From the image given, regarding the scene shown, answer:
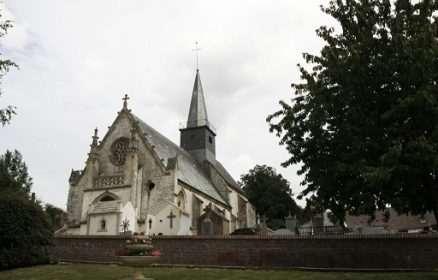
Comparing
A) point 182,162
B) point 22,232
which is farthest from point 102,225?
point 182,162

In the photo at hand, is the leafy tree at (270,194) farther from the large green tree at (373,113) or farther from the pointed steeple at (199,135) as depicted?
the large green tree at (373,113)

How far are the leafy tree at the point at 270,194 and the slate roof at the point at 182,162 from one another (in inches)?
505

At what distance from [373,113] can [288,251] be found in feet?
25.7

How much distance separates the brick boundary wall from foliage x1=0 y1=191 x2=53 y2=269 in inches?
62.1

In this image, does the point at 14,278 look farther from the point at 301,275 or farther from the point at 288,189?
the point at 288,189

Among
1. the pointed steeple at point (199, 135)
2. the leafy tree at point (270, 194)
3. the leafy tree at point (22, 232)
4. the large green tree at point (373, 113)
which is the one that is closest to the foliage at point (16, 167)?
the pointed steeple at point (199, 135)

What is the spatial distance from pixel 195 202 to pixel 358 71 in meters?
24.3

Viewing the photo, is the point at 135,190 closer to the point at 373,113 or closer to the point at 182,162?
the point at 182,162

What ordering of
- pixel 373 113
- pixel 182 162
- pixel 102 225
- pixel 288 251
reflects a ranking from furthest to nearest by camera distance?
pixel 182 162, pixel 102 225, pixel 288 251, pixel 373 113

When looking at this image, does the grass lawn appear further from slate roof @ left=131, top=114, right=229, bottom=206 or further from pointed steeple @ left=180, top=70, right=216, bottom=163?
pointed steeple @ left=180, top=70, right=216, bottom=163

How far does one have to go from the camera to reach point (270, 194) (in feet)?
179

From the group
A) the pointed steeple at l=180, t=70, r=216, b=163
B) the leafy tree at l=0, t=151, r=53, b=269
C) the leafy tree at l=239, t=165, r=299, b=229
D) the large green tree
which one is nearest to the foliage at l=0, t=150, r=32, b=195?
the pointed steeple at l=180, t=70, r=216, b=163

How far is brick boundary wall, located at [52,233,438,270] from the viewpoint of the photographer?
47.6ft

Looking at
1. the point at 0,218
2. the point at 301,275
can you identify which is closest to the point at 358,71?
the point at 301,275
